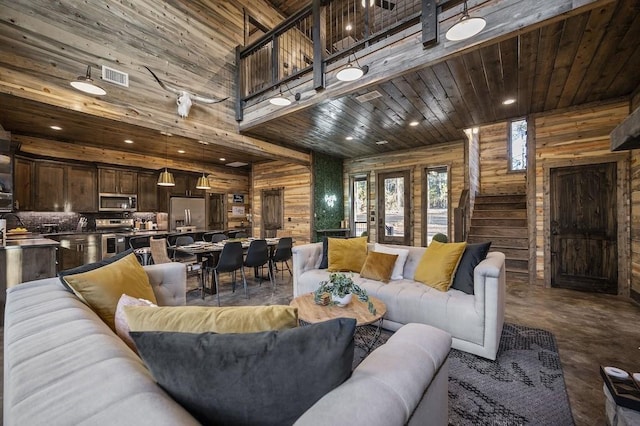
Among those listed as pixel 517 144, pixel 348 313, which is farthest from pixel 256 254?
pixel 517 144

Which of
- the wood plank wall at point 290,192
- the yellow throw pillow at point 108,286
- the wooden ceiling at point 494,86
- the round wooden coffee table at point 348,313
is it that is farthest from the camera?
the wood plank wall at point 290,192

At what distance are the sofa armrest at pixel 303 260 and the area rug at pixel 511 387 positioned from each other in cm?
137

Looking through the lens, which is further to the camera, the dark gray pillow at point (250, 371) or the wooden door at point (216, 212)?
the wooden door at point (216, 212)

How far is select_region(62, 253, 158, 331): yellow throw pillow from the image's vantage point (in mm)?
1479

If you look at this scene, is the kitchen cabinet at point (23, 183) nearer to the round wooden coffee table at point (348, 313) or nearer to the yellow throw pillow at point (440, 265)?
→ the round wooden coffee table at point (348, 313)

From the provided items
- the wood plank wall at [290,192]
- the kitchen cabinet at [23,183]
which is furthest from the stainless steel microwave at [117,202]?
the wood plank wall at [290,192]

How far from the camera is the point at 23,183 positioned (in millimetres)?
5062

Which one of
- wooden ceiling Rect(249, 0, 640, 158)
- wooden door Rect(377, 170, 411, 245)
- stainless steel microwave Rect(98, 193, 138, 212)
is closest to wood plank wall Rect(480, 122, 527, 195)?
wooden door Rect(377, 170, 411, 245)

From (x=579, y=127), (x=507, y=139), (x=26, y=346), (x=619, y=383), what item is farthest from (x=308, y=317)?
(x=507, y=139)

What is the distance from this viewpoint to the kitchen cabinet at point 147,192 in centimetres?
672

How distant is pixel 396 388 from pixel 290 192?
6.89m

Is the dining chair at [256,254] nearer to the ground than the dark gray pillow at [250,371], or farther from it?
nearer to the ground

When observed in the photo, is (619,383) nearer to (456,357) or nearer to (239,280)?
(456,357)

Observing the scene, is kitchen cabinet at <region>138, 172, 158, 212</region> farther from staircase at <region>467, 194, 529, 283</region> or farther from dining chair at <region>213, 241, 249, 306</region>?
staircase at <region>467, 194, 529, 283</region>
